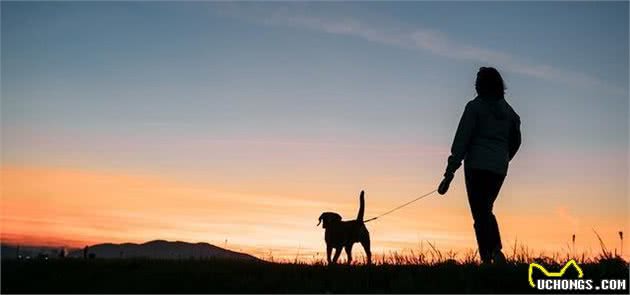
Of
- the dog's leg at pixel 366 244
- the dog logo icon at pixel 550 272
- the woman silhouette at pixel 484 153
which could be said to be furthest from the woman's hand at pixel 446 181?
the dog's leg at pixel 366 244

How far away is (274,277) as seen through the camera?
329 inches

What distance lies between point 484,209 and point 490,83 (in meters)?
1.63

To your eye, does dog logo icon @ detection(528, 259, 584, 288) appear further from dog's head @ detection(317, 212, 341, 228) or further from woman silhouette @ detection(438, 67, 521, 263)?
dog's head @ detection(317, 212, 341, 228)

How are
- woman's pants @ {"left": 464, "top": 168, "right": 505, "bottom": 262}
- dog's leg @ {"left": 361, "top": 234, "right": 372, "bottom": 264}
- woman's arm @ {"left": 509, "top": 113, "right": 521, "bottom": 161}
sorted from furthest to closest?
dog's leg @ {"left": 361, "top": 234, "right": 372, "bottom": 264}, woman's arm @ {"left": 509, "top": 113, "right": 521, "bottom": 161}, woman's pants @ {"left": 464, "top": 168, "right": 505, "bottom": 262}

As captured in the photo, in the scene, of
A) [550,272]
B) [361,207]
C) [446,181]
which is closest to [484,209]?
[446,181]

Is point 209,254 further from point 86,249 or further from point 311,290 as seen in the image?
point 311,290

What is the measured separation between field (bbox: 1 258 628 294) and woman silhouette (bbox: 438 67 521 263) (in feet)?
1.82

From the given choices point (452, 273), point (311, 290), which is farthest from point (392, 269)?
point (311, 290)

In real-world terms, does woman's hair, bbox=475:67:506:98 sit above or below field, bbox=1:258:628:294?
above

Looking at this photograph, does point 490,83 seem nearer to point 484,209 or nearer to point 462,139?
point 462,139

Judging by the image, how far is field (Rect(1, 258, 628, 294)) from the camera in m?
7.89

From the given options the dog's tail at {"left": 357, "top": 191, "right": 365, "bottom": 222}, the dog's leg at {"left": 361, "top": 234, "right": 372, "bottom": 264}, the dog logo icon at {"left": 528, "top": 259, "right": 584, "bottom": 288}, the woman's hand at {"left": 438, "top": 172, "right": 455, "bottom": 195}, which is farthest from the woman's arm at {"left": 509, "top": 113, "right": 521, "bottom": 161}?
the dog's leg at {"left": 361, "top": 234, "right": 372, "bottom": 264}

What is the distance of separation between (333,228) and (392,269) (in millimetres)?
5009

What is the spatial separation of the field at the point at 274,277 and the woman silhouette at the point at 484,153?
21.8 inches
